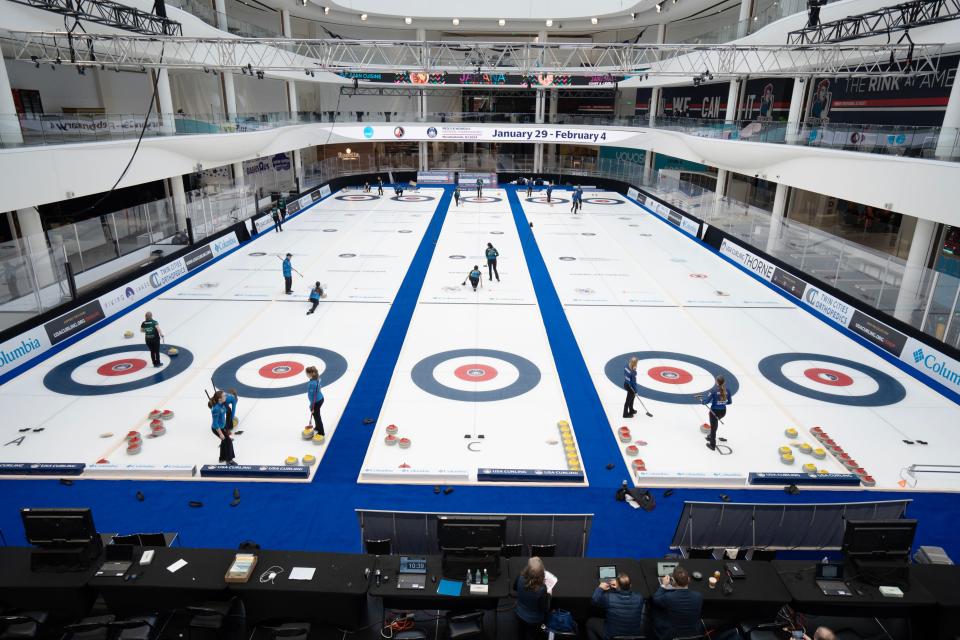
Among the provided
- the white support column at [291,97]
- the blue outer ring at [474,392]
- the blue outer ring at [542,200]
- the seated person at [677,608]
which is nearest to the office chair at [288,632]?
the seated person at [677,608]

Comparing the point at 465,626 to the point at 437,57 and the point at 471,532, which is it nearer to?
the point at 471,532

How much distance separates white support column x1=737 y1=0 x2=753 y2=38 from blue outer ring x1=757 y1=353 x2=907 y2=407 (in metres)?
22.5

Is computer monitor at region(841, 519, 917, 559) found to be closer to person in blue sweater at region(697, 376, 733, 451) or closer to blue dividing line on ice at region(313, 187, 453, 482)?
person in blue sweater at region(697, 376, 733, 451)

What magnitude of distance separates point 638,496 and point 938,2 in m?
16.4

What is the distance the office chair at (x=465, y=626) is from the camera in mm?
6383

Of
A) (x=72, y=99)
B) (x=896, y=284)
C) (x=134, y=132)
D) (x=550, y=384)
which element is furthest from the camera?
(x=72, y=99)

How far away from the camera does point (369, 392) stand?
13281 mm

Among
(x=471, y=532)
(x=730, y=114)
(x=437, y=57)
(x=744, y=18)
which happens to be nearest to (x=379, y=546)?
(x=471, y=532)

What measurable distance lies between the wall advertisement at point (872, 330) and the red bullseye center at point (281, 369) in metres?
14.9

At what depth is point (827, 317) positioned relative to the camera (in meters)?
18.3


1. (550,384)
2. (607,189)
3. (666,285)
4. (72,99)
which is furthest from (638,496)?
(607,189)

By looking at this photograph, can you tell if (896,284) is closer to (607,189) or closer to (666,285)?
(666,285)

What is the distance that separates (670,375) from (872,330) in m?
6.56

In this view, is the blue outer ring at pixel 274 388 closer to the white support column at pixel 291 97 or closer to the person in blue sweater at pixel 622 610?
the person in blue sweater at pixel 622 610
